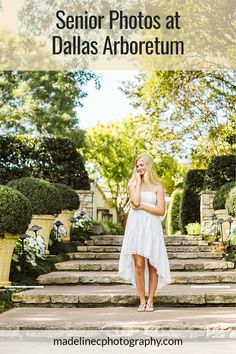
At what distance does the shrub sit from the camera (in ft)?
47.0

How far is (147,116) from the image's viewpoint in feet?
63.6

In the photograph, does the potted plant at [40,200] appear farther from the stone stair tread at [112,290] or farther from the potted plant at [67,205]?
the potted plant at [67,205]

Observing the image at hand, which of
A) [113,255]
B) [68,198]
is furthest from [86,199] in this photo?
[113,255]

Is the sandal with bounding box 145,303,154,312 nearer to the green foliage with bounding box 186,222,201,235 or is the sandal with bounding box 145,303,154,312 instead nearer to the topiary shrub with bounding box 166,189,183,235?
the green foliage with bounding box 186,222,201,235

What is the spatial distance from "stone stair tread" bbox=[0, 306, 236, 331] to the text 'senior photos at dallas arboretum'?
0.04 ft

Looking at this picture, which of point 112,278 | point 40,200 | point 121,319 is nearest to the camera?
point 121,319

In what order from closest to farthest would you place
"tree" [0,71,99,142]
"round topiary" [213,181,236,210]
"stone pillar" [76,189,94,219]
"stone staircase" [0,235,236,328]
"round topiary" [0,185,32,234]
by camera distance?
"stone staircase" [0,235,236,328], "round topiary" [0,185,32,234], "round topiary" [213,181,236,210], "stone pillar" [76,189,94,219], "tree" [0,71,99,142]

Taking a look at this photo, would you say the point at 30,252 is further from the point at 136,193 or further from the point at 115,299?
the point at 136,193

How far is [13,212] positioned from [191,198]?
9.51 metres

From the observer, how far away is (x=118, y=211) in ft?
86.9

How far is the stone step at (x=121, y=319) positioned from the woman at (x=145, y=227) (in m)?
0.36

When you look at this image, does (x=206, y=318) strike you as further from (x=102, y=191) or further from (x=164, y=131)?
(x=102, y=191)

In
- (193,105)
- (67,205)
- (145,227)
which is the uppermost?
(193,105)

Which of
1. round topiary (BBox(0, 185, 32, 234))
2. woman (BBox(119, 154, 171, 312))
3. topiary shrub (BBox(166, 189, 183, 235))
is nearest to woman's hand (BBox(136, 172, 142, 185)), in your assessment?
woman (BBox(119, 154, 171, 312))
